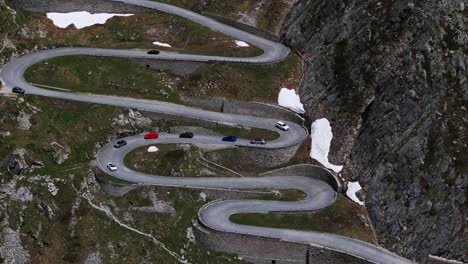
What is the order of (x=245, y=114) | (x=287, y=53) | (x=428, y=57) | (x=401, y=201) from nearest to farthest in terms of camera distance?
(x=401, y=201) → (x=428, y=57) → (x=245, y=114) → (x=287, y=53)

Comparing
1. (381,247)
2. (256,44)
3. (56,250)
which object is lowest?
(56,250)

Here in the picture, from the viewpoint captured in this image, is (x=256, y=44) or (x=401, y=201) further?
(x=256, y=44)

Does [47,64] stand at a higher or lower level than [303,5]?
lower

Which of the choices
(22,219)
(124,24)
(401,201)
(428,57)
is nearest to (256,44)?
(124,24)

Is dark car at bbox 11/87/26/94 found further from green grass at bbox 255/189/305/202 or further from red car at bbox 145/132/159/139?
green grass at bbox 255/189/305/202

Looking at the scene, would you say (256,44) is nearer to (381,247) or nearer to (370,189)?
(370,189)

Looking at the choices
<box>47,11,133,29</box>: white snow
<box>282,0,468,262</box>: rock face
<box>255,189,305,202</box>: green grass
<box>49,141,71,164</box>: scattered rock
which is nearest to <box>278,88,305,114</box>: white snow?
<box>282,0,468,262</box>: rock face

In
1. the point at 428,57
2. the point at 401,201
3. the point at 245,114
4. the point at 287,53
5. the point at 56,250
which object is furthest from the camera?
the point at 287,53
